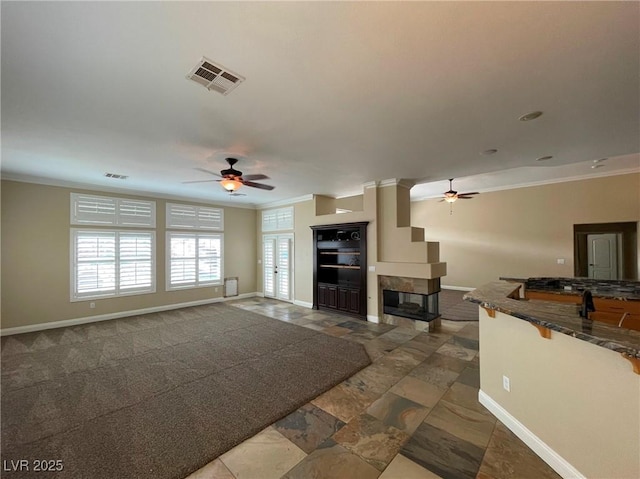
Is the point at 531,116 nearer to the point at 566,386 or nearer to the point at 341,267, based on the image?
the point at 566,386

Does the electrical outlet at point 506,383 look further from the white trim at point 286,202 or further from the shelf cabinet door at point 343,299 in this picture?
the white trim at point 286,202

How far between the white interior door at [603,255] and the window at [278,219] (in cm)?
831

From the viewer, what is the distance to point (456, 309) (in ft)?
21.6

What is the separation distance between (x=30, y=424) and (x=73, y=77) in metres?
3.24

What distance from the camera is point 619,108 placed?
8.25 feet

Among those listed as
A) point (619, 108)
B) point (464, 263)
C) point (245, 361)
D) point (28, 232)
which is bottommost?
point (245, 361)

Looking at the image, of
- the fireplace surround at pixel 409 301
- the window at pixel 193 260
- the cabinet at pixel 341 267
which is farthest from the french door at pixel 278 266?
the fireplace surround at pixel 409 301

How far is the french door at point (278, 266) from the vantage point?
7809mm

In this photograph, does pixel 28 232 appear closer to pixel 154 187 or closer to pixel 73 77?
pixel 154 187

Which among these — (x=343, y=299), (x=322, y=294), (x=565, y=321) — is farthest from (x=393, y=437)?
(x=322, y=294)

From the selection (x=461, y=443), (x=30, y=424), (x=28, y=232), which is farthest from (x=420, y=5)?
(x=28, y=232)

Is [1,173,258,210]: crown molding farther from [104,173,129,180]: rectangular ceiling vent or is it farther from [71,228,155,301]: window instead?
[104,173,129,180]: rectangular ceiling vent

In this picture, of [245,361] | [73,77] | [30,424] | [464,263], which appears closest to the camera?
[73,77]

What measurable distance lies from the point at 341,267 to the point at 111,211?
5.70m
